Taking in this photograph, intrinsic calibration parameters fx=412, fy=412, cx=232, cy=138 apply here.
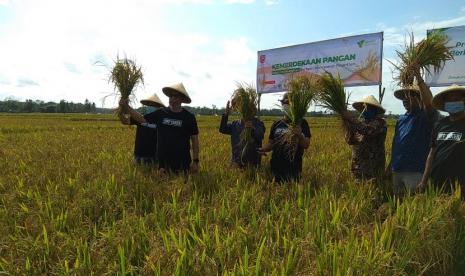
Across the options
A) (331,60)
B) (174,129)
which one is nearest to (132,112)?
(174,129)

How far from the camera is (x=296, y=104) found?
4.27 metres

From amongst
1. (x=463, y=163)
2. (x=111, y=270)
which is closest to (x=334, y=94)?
(x=463, y=163)

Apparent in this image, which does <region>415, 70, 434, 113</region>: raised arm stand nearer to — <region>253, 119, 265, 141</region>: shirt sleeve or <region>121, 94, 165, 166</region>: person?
<region>253, 119, 265, 141</region>: shirt sleeve

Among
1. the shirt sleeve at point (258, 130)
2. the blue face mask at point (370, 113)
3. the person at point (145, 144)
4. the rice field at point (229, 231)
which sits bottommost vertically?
the rice field at point (229, 231)

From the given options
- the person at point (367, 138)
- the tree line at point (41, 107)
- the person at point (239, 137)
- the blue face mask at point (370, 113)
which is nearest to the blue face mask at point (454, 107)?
the person at point (367, 138)

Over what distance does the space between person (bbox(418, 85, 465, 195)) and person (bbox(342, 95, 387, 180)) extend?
578mm

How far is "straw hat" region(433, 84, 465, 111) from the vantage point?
159 inches

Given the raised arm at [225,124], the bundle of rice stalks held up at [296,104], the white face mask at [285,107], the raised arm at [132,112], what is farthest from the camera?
the raised arm at [225,124]

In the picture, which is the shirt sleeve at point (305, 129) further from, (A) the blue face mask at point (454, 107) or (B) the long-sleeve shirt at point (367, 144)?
(A) the blue face mask at point (454, 107)

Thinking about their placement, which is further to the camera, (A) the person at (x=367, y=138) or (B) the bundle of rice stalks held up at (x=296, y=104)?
(A) the person at (x=367, y=138)

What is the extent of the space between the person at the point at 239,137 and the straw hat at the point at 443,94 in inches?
77.1

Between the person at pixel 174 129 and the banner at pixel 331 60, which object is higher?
the banner at pixel 331 60

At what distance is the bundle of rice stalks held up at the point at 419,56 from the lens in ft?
13.0

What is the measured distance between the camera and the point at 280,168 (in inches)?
182
